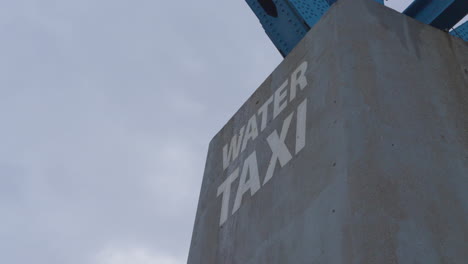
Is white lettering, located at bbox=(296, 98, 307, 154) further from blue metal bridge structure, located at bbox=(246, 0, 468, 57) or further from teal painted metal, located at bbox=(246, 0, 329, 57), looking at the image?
teal painted metal, located at bbox=(246, 0, 329, 57)

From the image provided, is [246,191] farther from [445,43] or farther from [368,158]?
[445,43]

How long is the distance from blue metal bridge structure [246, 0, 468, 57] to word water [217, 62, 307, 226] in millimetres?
893

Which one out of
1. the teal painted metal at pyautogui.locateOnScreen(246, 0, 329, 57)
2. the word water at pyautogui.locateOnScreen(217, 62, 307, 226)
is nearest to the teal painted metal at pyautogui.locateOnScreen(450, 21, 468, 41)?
the teal painted metal at pyautogui.locateOnScreen(246, 0, 329, 57)

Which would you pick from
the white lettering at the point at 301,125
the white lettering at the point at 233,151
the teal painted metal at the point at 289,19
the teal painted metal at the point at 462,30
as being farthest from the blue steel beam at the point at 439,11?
the white lettering at the point at 233,151

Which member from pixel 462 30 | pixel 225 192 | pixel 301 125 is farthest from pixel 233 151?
pixel 462 30

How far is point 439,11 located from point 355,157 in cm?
232

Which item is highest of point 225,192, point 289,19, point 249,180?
point 289,19

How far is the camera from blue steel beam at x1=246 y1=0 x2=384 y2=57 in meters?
6.55

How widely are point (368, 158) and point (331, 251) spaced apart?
0.60 metres

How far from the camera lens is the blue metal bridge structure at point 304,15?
5.82 m

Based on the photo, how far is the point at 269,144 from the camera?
5.36 metres

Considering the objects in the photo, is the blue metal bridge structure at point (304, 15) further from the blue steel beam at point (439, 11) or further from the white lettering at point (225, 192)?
the white lettering at point (225, 192)

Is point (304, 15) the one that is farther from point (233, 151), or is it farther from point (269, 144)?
point (269, 144)

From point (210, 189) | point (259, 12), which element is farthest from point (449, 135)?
point (259, 12)
